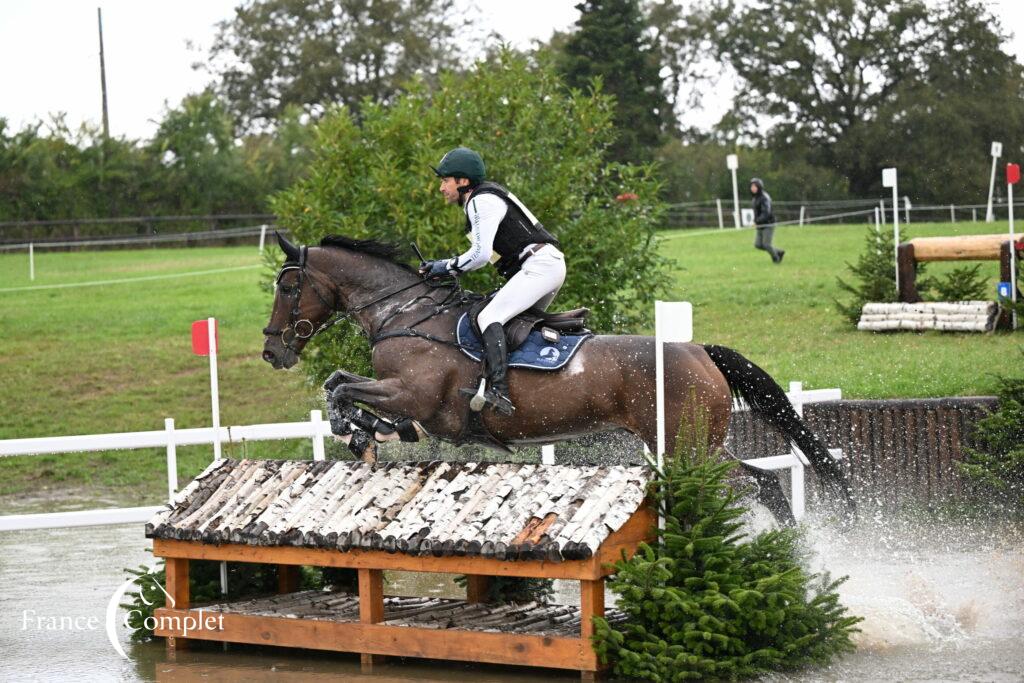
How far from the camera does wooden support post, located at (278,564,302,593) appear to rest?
784cm

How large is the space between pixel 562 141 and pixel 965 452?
4.14m

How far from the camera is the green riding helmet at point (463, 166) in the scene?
7121 mm

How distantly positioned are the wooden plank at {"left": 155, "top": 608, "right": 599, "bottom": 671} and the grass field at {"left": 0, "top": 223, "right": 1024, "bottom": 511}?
196 inches

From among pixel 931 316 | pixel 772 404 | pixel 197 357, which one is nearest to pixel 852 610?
pixel 772 404

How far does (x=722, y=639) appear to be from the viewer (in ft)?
19.6

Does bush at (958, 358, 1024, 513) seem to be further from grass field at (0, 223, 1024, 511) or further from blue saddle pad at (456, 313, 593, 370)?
blue saddle pad at (456, 313, 593, 370)

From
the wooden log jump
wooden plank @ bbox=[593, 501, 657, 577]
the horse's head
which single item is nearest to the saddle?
the horse's head

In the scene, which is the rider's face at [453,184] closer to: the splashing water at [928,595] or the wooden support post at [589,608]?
the wooden support post at [589,608]

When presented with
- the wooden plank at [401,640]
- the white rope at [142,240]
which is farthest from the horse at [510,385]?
the white rope at [142,240]

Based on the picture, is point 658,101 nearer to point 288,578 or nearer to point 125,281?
point 125,281

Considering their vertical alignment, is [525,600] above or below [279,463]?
below

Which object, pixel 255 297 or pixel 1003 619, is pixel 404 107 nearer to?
pixel 1003 619

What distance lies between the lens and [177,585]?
7.27m

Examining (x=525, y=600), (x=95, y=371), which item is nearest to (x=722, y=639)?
(x=525, y=600)
